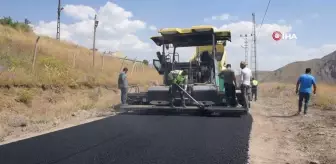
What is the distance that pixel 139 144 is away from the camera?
20.7ft

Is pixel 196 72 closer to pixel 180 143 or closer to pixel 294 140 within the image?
pixel 294 140

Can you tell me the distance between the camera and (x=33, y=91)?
43.9 feet

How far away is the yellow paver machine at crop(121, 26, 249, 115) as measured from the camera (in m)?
10.2

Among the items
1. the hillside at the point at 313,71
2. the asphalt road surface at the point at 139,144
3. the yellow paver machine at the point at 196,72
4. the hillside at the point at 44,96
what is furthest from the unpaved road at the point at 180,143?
the hillside at the point at 313,71

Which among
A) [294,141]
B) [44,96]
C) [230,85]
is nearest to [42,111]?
[44,96]

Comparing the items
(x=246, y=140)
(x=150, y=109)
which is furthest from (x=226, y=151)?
(x=150, y=109)

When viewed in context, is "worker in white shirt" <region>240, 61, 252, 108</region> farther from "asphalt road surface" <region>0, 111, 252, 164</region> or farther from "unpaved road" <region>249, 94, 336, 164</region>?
"asphalt road surface" <region>0, 111, 252, 164</region>

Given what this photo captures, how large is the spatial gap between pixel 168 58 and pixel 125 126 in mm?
3792

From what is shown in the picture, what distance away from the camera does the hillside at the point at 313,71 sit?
2452 inches

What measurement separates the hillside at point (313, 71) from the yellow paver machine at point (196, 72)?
46036 millimetres

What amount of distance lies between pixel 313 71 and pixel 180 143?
223 feet

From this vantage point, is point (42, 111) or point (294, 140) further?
point (42, 111)

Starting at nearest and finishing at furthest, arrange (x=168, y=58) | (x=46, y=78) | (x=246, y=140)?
1. (x=246, y=140)
2. (x=168, y=58)
3. (x=46, y=78)

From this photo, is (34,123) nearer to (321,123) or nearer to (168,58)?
(168,58)
